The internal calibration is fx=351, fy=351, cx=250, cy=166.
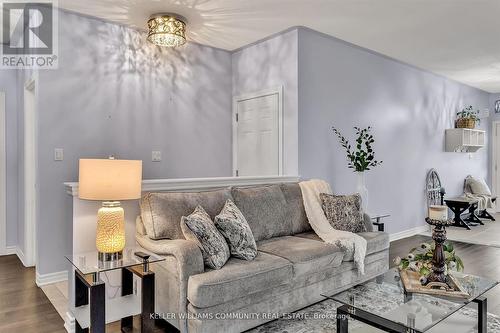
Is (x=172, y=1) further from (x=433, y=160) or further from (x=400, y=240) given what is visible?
(x=433, y=160)

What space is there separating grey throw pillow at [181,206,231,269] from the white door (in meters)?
1.90

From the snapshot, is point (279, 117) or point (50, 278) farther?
point (279, 117)

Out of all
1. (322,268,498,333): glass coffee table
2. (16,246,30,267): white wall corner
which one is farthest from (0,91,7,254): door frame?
(322,268,498,333): glass coffee table

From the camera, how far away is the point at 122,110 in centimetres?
393

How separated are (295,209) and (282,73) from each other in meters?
1.69

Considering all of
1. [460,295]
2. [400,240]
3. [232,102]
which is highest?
[232,102]

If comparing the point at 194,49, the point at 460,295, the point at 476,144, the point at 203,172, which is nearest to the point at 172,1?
the point at 194,49

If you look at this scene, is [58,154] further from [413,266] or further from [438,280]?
[438,280]

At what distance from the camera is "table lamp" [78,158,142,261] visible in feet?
7.64

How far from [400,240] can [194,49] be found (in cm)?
408

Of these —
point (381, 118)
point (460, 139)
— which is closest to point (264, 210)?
point (381, 118)

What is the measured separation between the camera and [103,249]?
2.36 meters

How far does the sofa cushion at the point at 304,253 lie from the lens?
2715 mm

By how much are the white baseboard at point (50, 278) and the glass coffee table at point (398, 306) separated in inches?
109
